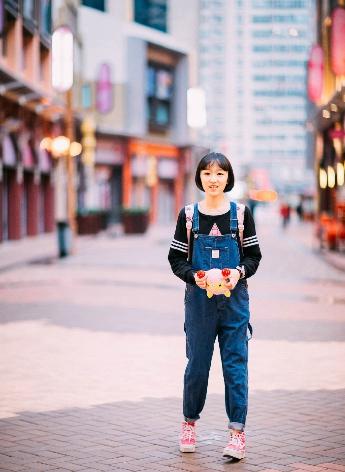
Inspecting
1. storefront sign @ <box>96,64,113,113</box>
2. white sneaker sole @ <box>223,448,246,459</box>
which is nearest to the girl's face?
white sneaker sole @ <box>223,448,246,459</box>

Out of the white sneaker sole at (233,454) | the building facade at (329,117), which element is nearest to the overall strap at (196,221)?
Answer: the white sneaker sole at (233,454)

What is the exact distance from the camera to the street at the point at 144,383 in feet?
20.8

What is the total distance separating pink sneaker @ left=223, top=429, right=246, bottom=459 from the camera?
612 centimetres

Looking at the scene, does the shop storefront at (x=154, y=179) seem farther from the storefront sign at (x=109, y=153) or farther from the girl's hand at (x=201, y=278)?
the girl's hand at (x=201, y=278)

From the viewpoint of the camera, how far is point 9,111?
38750 millimetres

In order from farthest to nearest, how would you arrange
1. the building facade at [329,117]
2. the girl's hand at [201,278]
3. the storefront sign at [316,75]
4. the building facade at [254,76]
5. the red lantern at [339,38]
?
the building facade at [254,76] < the storefront sign at [316,75] < the red lantern at [339,38] < the building facade at [329,117] < the girl's hand at [201,278]

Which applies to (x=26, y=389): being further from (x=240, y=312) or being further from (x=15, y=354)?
(x=240, y=312)

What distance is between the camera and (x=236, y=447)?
614cm

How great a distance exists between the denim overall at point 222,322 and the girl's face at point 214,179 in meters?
0.13

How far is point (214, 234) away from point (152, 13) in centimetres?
6718

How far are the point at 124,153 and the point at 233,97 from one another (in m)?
126

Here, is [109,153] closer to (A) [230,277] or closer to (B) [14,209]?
(B) [14,209]

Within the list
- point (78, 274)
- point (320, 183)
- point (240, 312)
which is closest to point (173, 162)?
point (320, 183)

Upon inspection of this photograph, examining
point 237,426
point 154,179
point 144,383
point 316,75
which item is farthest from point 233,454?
point 154,179
